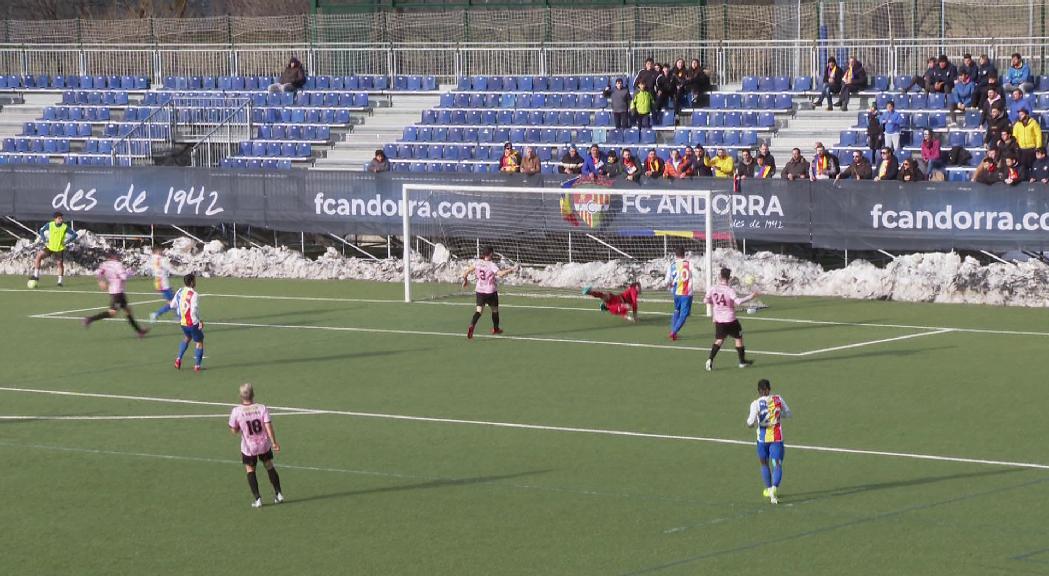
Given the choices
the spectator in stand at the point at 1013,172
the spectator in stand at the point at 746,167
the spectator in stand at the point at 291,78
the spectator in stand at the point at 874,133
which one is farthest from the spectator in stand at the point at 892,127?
the spectator in stand at the point at 291,78

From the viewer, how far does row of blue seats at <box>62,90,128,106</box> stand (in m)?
46.3

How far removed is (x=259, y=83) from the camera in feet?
148

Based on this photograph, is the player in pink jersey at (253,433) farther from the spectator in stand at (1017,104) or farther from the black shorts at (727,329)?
the spectator in stand at (1017,104)

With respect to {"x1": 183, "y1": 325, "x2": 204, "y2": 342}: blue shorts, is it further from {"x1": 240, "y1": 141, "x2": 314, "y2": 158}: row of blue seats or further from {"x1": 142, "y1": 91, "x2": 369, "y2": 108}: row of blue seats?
{"x1": 142, "y1": 91, "x2": 369, "y2": 108}: row of blue seats

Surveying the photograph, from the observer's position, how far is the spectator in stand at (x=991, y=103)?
109 feet

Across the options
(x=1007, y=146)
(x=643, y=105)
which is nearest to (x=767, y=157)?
(x=1007, y=146)

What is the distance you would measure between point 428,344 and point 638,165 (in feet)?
29.8

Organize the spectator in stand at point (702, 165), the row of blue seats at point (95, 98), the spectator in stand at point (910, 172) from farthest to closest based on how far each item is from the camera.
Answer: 1. the row of blue seats at point (95, 98)
2. the spectator in stand at point (702, 165)
3. the spectator in stand at point (910, 172)

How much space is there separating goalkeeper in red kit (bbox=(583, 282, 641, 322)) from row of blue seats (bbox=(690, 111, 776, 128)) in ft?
31.1

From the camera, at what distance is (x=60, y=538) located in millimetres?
15547

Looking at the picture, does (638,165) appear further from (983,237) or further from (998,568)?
(998,568)

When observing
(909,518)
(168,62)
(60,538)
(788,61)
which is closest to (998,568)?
(909,518)

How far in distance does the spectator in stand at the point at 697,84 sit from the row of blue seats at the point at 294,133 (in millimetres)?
9948

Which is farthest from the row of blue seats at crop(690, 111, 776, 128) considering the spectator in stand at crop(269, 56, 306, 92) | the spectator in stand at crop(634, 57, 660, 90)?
the spectator in stand at crop(269, 56, 306, 92)
